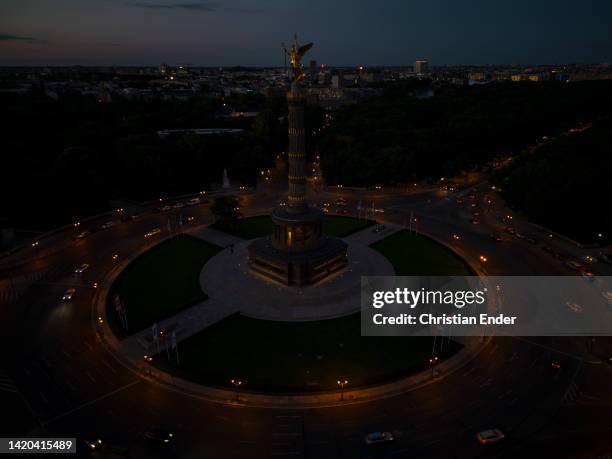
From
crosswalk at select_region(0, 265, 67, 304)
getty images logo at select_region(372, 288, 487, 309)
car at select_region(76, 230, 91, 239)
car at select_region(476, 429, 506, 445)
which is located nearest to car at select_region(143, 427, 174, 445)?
car at select_region(476, 429, 506, 445)

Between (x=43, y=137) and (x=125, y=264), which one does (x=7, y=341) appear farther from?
(x=43, y=137)

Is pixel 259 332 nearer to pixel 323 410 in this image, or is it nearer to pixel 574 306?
pixel 323 410

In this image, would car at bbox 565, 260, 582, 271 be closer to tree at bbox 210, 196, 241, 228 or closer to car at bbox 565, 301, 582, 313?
car at bbox 565, 301, 582, 313

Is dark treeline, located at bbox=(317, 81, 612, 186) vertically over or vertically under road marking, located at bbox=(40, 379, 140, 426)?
over

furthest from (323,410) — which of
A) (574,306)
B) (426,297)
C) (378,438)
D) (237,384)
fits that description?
(574,306)

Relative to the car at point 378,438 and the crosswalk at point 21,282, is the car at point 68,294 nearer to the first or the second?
the crosswalk at point 21,282

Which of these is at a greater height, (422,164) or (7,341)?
(422,164)

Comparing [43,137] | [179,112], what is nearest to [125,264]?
[43,137]
